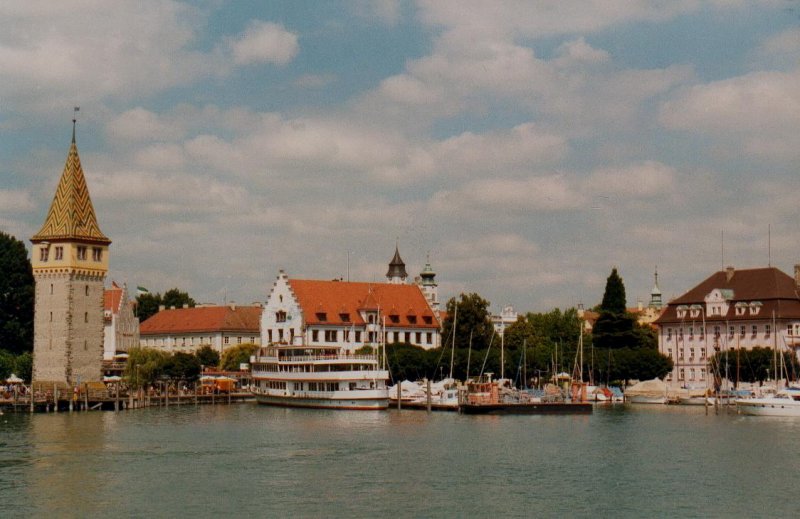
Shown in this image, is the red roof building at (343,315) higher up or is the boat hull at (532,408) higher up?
the red roof building at (343,315)

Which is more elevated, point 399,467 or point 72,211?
point 72,211

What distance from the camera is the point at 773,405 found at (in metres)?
88.1

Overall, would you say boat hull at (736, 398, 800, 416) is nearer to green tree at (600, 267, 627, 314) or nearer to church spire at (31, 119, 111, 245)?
green tree at (600, 267, 627, 314)

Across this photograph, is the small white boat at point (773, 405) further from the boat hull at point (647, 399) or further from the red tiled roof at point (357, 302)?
the red tiled roof at point (357, 302)

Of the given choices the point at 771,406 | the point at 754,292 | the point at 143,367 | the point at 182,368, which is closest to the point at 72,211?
the point at 143,367

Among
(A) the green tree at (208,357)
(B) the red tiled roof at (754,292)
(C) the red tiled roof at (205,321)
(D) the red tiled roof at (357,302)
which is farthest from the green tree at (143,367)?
(B) the red tiled roof at (754,292)

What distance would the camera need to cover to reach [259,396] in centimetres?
10575

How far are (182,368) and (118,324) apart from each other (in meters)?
29.7

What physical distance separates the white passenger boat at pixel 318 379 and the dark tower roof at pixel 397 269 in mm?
63217

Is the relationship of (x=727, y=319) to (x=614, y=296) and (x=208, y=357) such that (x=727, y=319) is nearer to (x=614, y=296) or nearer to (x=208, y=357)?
(x=614, y=296)

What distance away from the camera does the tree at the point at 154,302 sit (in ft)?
543

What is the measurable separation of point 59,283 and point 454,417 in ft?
128

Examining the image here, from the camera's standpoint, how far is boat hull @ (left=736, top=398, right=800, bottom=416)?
8750 centimetres

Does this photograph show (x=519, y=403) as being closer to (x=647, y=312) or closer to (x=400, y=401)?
(x=400, y=401)
